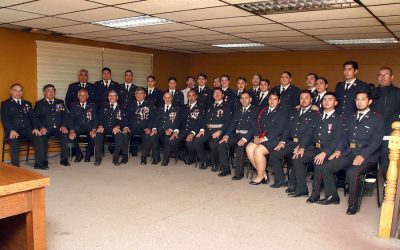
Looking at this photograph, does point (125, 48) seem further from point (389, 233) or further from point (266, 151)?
point (389, 233)

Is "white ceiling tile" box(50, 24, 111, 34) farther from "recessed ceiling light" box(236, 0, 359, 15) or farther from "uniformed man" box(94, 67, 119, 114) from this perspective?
"recessed ceiling light" box(236, 0, 359, 15)

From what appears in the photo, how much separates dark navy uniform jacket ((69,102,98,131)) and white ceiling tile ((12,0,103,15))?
234 cm

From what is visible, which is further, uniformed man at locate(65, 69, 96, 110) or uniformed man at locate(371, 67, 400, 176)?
uniformed man at locate(65, 69, 96, 110)

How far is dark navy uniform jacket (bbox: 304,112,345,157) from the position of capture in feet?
14.8

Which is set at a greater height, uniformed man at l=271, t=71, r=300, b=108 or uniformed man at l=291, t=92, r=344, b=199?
uniformed man at l=271, t=71, r=300, b=108

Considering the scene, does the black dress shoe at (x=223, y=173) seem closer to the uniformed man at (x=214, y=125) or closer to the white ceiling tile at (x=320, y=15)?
the uniformed man at (x=214, y=125)

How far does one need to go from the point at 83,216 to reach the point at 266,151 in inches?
104

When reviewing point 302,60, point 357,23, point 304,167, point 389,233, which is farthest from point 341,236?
point 302,60

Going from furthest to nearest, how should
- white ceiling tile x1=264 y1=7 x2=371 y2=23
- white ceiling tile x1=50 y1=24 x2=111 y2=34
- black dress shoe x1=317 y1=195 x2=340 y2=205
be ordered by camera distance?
white ceiling tile x1=50 y1=24 x2=111 y2=34 < black dress shoe x1=317 y1=195 x2=340 y2=205 < white ceiling tile x1=264 y1=7 x2=371 y2=23

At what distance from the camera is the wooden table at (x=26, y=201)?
2.02 m

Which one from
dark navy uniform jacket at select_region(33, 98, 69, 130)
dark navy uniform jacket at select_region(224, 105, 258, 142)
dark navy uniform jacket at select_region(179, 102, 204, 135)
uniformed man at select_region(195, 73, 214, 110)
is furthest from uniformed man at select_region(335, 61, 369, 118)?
dark navy uniform jacket at select_region(33, 98, 69, 130)

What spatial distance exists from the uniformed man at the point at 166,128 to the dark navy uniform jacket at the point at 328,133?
8.02 feet

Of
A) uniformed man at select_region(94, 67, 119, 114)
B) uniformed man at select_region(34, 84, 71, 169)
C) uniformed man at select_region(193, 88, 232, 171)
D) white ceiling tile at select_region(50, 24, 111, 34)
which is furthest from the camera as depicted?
uniformed man at select_region(94, 67, 119, 114)

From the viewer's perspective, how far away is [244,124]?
5.79 meters
